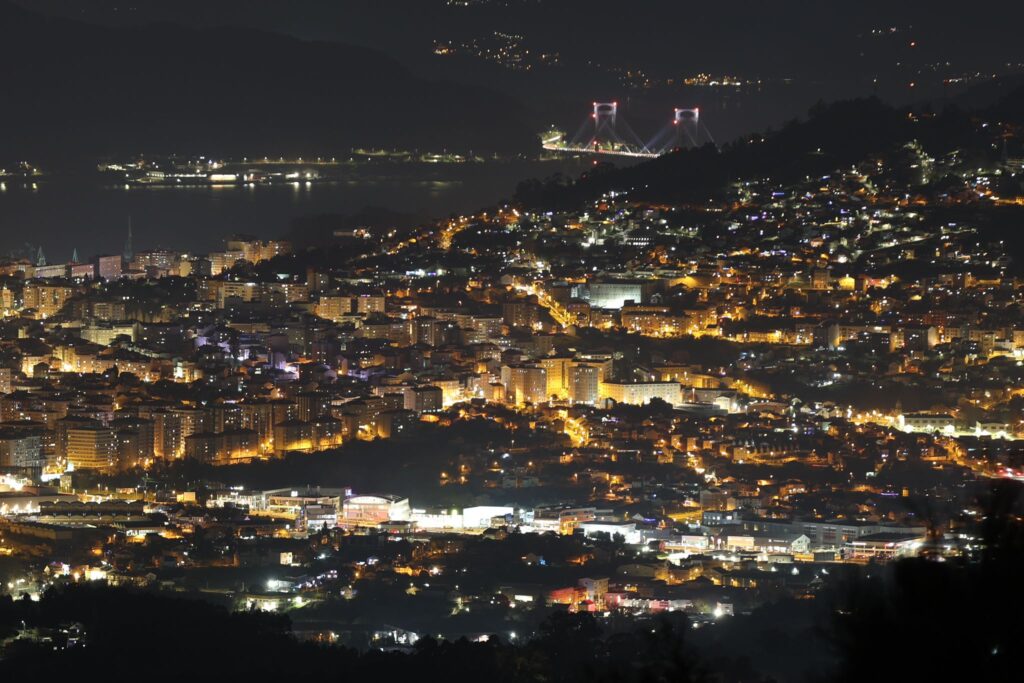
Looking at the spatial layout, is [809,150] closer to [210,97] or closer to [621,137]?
[621,137]

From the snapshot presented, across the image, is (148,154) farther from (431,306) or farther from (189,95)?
(431,306)

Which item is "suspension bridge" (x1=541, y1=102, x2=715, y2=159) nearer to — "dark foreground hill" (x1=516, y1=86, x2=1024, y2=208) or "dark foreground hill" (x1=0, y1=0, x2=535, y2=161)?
"dark foreground hill" (x1=0, y1=0, x2=535, y2=161)

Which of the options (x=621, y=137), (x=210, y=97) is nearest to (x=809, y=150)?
(x=621, y=137)

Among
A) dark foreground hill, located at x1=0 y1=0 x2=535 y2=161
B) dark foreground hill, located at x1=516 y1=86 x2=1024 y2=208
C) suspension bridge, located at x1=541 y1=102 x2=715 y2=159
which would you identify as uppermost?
dark foreground hill, located at x1=0 y1=0 x2=535 y2=161

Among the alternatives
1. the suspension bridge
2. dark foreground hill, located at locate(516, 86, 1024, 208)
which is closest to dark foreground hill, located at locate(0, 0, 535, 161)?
the suspension bridge

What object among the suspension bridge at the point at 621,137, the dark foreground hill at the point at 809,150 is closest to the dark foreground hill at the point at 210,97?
the suspension bridge at the point at 621,137

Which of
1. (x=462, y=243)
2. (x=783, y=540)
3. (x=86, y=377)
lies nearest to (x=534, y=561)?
(x=783, y=540)

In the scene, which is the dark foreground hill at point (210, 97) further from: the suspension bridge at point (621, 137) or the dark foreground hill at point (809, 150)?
the dark foreground hill at point (809, 150)
